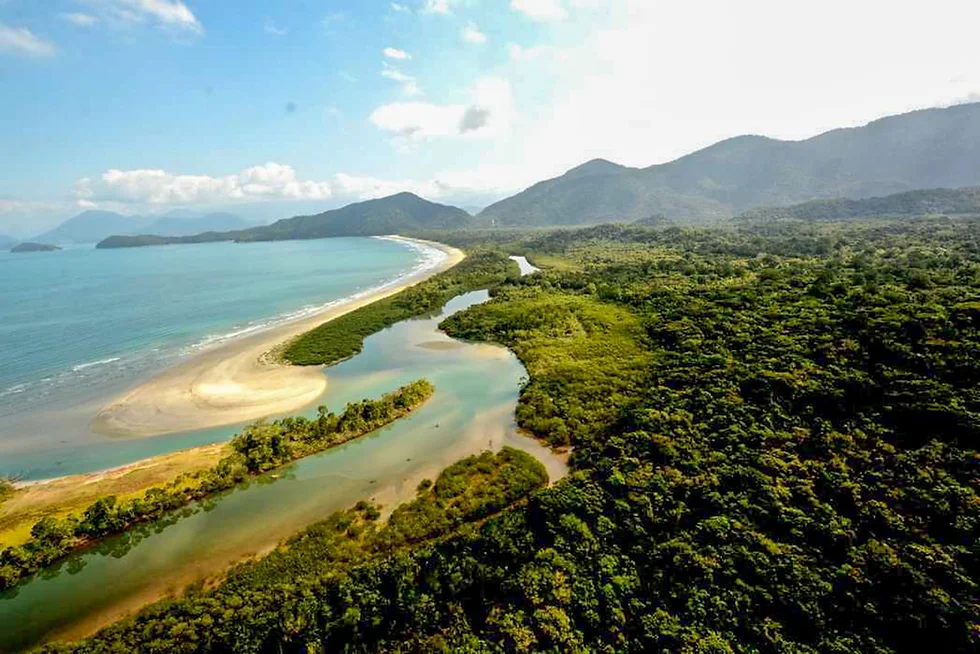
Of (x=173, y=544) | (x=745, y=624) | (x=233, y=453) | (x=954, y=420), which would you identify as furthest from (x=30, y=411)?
(x=954, y=420)

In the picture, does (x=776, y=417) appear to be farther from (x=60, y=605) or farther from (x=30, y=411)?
(x=30, y=411)

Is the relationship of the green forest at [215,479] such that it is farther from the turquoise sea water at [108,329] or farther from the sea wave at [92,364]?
the sea wave at [92,364]

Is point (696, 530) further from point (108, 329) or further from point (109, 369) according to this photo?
point (108, 329)

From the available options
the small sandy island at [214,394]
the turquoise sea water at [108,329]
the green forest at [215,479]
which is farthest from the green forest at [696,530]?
the turquoise sea water at [108,329]

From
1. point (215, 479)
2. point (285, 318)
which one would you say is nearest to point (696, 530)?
point (215, 479)

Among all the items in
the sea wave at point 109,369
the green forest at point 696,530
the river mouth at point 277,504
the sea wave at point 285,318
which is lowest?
Result: the river mouth at point 277,504
